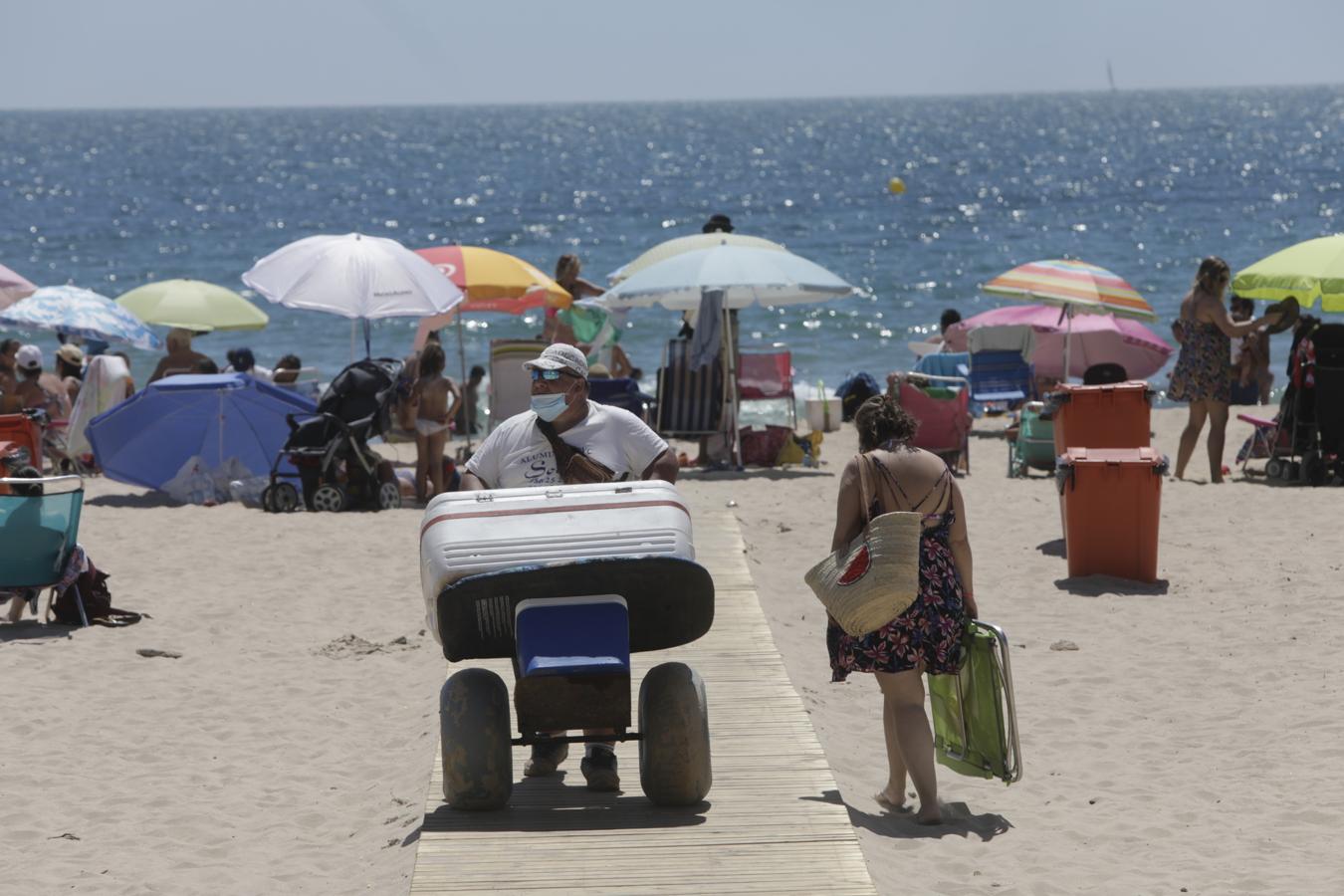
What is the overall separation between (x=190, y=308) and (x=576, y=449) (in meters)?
11.4

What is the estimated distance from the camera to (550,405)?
5.25m

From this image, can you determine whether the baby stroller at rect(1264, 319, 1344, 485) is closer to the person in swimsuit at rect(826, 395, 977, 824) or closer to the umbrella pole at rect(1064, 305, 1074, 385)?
the umbrella pole at rect(1064, 305, 1074, 385)

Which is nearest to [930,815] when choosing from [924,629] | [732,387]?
[924,629]

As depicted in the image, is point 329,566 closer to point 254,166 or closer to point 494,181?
point 494,181

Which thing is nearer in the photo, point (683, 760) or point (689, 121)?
point (683, 760)

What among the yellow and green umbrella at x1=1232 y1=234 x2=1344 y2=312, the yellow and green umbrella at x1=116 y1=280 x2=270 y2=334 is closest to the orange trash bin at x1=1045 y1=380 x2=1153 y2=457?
the yellow and green umbrella at x1=1232 y1=234 x2=1344 y2=312

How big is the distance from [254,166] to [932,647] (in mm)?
86432

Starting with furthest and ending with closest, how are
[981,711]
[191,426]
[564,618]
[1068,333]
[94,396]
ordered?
1. [1068,333]
2. [94,396]
3. [191,426]
4. [981,711]
5. [564,618]

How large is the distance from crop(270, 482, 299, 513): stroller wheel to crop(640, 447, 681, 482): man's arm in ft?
22.3

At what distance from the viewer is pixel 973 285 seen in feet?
118

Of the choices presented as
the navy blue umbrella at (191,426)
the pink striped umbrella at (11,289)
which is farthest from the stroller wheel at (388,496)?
the pink striped umbrella at (11,289)

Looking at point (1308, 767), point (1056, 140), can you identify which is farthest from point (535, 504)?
point (1056, 140)

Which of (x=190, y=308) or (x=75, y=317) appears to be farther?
(x=190, y=308)

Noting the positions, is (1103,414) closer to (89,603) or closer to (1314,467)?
(1314,467)
